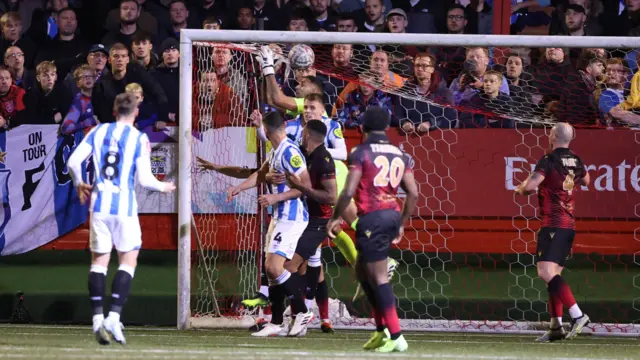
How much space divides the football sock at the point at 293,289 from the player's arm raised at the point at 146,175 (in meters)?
1.51

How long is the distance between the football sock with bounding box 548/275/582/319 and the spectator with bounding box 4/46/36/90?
6.39 meters

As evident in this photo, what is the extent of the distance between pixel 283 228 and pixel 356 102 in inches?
93.9

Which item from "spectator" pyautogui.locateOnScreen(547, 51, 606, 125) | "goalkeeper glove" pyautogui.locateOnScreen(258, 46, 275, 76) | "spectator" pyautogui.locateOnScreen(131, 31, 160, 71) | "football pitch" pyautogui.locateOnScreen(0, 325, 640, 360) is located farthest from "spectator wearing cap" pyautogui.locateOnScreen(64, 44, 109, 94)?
"spectator" pyautogui.locateOnScreen(547, 51, 606, 125)

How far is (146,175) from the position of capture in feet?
23.2

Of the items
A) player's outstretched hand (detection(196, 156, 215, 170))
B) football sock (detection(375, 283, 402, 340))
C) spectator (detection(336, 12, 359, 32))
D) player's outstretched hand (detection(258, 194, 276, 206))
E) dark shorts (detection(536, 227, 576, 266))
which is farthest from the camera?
spectator (detection(336, 12, 359, 32))

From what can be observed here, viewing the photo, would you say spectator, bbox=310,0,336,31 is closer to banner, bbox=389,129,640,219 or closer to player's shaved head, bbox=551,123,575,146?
banner, bbox=389,129,640,219

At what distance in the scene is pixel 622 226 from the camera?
391 inches

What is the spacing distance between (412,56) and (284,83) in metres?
1.51

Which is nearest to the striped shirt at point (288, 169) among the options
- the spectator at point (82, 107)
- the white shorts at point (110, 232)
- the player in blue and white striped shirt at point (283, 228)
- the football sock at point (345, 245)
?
the player in blue and white striped shirt at point (283, 228)

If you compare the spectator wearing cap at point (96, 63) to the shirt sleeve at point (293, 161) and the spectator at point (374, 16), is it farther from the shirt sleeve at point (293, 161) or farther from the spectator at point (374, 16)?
the shirt sleeve at point (293, 161)

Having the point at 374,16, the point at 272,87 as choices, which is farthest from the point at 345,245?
the point at 374,16

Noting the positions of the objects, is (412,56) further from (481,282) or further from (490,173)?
(481,282)

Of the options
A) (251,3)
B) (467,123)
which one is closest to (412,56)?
(467,123)

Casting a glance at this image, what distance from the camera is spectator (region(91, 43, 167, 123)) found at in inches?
428
